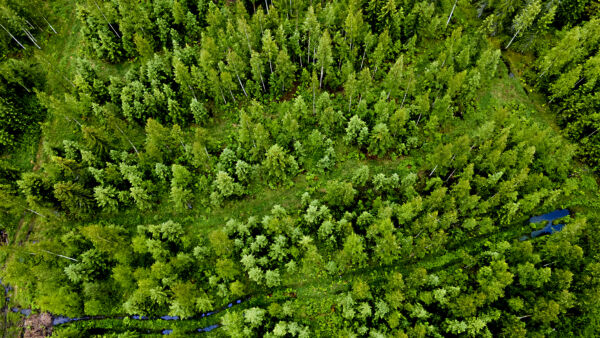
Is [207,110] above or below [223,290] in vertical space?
above

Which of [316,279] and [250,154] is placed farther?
[250,154]

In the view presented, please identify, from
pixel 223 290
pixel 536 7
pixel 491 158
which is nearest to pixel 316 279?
pixel 223 290

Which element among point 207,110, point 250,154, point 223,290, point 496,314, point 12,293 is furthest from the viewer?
point 207,110

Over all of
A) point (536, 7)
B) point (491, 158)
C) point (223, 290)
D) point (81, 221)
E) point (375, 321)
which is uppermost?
point (536, 7)

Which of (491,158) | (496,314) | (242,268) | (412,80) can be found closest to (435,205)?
(491,158)

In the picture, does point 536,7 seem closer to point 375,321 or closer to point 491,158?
point 491,158

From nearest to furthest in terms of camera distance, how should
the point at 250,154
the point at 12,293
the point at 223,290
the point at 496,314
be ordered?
the point at 496,314 < the point at 223,290 < the point at 12,293 < the point at 250,154
